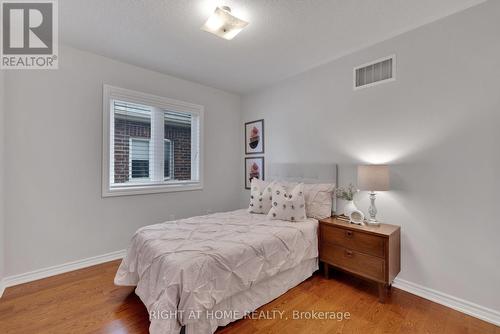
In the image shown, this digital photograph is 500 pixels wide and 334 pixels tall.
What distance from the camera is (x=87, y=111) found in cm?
263

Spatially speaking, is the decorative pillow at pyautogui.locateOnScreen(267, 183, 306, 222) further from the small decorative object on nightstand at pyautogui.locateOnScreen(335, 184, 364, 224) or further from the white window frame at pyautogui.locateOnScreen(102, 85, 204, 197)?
the white window frame at pyautogui.locateOnScreen(102, 85, 204, 197)

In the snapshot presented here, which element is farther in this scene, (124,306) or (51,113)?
(51,113)

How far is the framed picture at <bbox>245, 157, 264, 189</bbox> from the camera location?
3.78 meters

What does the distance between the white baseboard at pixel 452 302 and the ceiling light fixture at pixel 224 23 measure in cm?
292

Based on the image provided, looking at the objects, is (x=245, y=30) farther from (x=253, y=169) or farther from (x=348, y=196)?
(x=253, y=169)

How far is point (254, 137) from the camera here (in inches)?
153

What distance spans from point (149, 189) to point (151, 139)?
73 centimetres

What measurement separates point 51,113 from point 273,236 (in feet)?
9.02

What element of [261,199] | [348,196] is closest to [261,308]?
[261,199]

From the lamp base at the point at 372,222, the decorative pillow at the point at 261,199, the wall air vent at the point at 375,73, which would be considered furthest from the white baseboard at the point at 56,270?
the wall air vent at the point at 375,73

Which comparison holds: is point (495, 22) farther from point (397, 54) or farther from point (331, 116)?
point (331, 116)

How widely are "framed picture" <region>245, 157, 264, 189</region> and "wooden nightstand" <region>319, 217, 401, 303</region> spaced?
1.57 m

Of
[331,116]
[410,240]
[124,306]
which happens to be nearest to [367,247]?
[410,240]

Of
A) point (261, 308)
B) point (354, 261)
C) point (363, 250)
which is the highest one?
point (363, 250)
